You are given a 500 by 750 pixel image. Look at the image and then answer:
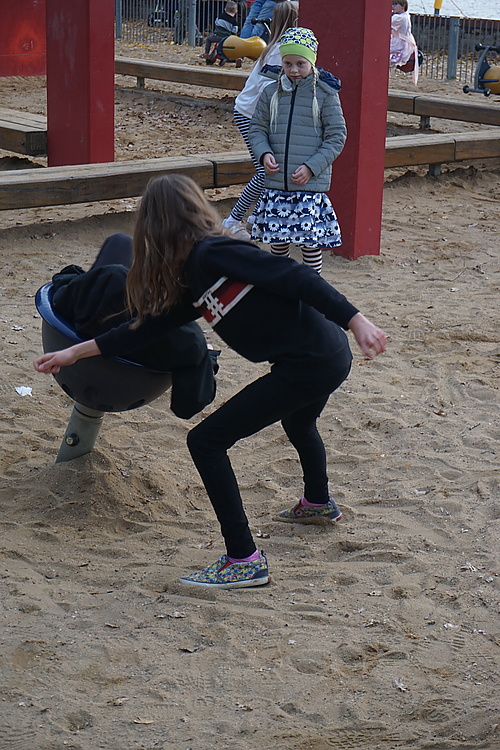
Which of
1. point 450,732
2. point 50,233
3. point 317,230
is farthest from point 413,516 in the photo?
point 50,233

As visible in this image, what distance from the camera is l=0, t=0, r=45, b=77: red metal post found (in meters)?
15.7

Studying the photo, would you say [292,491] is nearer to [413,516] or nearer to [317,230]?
[413,516]

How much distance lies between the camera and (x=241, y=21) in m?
21.4

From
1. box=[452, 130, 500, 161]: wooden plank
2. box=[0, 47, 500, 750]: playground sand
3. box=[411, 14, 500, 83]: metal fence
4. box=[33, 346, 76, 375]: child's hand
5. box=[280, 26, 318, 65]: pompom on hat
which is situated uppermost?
box=[411, 14, 500, 83]: metal fence

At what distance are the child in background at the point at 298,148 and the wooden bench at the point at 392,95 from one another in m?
5.89

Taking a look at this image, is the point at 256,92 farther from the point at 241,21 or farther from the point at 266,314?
the point at 241,21

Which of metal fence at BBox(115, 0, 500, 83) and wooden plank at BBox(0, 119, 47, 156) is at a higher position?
metal fence at BBox(115, 0, 500, 83)

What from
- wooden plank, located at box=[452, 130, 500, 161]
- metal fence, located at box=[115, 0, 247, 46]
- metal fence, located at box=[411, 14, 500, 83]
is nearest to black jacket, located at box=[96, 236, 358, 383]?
wooden plank, located at box=[452, 130, 500, 161]

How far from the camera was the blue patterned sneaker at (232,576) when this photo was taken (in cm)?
328

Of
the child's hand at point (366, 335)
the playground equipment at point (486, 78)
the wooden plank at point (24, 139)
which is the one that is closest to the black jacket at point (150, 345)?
the child's hand at point (366, 335)

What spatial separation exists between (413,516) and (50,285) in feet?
5.65

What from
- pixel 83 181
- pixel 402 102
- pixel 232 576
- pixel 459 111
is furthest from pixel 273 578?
pixel 402 102

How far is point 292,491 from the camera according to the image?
4086 millimetres

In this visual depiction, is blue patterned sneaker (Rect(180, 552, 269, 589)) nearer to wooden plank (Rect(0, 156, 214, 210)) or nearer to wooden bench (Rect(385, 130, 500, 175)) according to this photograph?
wooden plank (Rect(0, 156, 214, 210))
